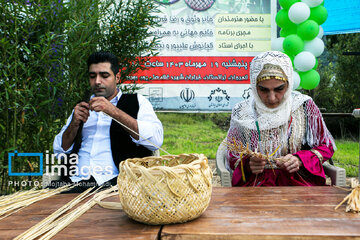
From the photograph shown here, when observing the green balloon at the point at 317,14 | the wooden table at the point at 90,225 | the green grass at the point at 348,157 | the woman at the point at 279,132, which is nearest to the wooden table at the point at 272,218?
the wooden table at the point at 90,225

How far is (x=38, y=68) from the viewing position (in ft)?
8.29

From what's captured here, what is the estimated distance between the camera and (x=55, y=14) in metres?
2.52

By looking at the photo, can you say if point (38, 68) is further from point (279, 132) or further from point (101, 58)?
point (279, 132)

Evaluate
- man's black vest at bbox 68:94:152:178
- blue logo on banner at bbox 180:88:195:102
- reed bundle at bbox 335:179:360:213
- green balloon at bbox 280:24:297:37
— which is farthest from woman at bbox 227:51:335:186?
green balloon at bbox 280:24:297:37

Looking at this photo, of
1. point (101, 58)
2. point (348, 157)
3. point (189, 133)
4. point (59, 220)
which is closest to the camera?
point (59, 220)

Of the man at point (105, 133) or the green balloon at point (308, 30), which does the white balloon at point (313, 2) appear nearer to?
the green balloon at point (308, 30)

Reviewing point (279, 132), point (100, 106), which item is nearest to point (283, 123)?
point (279, 132)

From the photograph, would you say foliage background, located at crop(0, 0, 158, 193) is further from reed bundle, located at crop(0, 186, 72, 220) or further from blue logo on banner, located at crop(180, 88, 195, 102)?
blue logo on banner, located at crop(180, 88, 195, 102)

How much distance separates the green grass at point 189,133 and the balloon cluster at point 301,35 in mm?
2825

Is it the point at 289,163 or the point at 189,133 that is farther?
the point at 189,133

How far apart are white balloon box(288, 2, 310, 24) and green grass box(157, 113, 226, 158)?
3.22m

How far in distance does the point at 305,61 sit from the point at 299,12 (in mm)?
624

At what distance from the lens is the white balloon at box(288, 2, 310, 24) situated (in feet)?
13.9

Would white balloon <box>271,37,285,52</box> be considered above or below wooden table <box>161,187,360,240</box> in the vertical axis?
above
